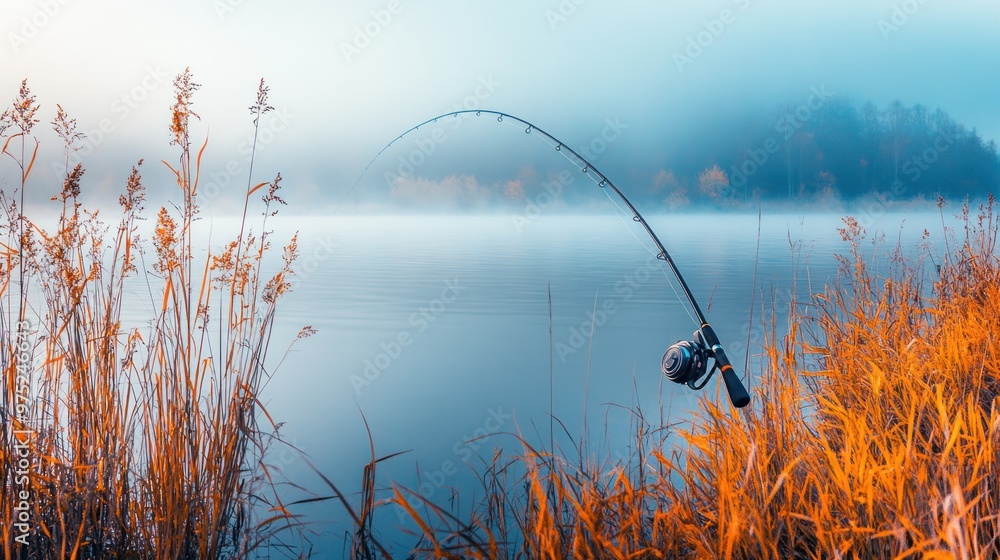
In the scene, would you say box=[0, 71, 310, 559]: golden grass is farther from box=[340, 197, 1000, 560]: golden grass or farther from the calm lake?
the calm lake

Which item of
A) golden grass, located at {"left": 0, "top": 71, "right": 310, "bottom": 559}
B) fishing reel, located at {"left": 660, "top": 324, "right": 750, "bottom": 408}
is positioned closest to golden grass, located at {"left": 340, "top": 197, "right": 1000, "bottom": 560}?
fishing reel, located at {"left": 660, "top": 324, "right": 750, "bottom": 408}

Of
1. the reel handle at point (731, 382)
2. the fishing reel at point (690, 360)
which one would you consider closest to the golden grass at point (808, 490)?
the reel handle at point (731, 382)

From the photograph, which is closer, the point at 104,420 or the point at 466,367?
the point at 104,420

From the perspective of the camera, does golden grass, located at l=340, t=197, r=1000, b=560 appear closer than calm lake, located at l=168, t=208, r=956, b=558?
Yes

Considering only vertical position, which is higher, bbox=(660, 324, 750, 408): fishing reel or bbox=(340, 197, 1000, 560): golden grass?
bbox=(660, 324, 750, 408): fishing reel

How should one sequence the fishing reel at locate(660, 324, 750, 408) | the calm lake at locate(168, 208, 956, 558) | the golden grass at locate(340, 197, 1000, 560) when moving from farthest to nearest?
the calm lake at locate(168, 208, 956, 558) → the fishing reel at locate(660, 324, 750, 408) → the golden grass at locate(340, 197, 1000, 560)

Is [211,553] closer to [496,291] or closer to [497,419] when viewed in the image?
[497,419]

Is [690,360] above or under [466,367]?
above

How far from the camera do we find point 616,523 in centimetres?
240

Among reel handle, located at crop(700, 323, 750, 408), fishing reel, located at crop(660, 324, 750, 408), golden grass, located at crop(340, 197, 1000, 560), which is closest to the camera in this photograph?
A: golden grass, located at crop(340, 197, 1000, 560)

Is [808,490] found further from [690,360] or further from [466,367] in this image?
[466,367]

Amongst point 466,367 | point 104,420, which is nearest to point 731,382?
point 104,420

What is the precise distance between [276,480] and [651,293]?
38.7ft

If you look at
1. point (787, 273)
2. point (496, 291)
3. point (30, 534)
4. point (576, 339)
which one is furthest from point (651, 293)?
point (30, 534)
